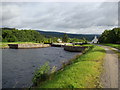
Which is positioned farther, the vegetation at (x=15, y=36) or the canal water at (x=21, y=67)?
the vegetation at (x=15, y=36)

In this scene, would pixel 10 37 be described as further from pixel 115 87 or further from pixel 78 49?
pixel 115 87

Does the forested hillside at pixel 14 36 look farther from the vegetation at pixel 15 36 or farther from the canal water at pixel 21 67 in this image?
the canal water at pixel 21 67

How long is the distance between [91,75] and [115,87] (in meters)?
2.19

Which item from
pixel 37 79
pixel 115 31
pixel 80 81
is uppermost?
pixel 115 31

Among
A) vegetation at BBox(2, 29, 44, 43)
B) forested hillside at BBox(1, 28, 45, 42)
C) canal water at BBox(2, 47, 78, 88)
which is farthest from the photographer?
forested hillside at BBox(1, 28, 45, 42)

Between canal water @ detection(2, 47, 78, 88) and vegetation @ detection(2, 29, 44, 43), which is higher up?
vegetation @ detection(2, 29, 44, 43)

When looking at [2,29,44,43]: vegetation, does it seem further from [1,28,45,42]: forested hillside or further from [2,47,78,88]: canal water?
[2,47,78,88]: canal water

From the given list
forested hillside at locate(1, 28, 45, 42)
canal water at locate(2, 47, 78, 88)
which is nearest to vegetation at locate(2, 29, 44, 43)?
forested hillside at locate(1, 28, 45, 42)

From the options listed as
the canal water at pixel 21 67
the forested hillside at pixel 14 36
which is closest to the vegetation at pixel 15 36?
the forested hillside at pixel 14 36

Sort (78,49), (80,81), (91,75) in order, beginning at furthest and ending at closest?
(78,49)
(91,75)
(80,81)

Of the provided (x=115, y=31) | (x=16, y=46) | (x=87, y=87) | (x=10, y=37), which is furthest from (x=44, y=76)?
(x=10, y=37)

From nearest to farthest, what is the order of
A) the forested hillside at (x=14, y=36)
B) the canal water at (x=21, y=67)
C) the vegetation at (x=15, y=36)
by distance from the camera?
the canal water at (x=21, y=67) → the vegetation at (x=15, y=36) → the forested hillside at (x=14, y=36)

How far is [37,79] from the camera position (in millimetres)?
10508

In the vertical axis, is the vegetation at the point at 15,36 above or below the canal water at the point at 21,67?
above
